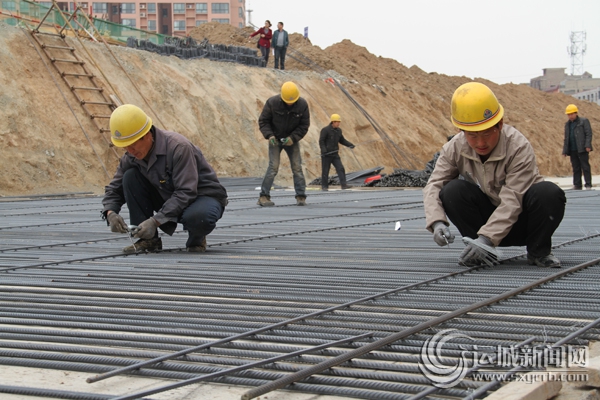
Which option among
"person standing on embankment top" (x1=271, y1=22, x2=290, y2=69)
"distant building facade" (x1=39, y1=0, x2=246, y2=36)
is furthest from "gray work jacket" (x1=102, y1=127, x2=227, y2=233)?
"distant building facade" (x1=39, y1=0, x2=246, y2=36)

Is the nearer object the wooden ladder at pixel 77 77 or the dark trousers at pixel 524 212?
the dark trousers at pixel 524 212

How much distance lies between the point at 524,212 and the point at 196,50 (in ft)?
66.8

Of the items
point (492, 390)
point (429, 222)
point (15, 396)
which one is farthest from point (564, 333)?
point (15, 396)

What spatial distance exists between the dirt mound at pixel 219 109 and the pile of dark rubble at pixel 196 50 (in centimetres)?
39

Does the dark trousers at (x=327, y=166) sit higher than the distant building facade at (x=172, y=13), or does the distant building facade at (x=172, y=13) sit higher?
the distant building facade at (x=172, y=13)

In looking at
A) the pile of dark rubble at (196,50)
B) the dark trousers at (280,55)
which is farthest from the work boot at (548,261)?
the dark trousers at (280,55)

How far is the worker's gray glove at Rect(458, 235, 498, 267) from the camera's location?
3932 mm

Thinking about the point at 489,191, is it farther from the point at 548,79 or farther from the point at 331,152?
the point at 548,79

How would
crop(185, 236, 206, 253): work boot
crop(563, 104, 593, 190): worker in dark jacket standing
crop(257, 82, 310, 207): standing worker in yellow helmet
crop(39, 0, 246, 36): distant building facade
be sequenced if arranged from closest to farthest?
crop(185, 236, 206, 253): work boot → crop(257, 82, 310, 207): standing worker in yellow helmet → crop(563, 104, 593, 190): worker in dark jacket standing → crop(39, 0, 246, 36): distant building facade

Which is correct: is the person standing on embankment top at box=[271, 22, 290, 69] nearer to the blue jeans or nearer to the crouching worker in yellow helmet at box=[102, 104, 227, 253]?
the blue jeans

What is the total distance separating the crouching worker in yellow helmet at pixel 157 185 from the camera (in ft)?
15.1

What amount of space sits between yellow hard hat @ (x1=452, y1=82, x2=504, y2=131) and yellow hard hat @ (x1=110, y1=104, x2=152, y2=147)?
6.20 ft

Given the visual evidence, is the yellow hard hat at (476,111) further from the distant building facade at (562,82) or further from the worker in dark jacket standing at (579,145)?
the distant building facade at (562,82)

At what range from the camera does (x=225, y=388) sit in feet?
6.98
